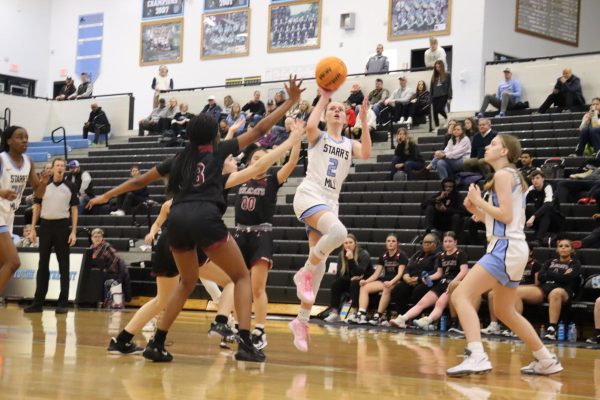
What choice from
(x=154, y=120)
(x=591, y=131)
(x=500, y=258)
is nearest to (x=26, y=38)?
(x=154, y=120)

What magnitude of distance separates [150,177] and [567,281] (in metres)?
7.12

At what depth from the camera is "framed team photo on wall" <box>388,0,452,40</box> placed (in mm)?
24266

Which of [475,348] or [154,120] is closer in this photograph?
[475,348]

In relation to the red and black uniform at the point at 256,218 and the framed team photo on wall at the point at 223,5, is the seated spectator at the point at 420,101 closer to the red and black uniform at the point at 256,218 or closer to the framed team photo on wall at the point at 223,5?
the framed team photo on wall at the point at 223,5

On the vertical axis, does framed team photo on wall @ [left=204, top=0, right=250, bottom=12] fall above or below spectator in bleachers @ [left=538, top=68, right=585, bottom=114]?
above

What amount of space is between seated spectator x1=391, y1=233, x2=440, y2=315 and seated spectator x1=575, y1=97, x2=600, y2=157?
3.40 m

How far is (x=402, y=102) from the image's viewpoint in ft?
64.7

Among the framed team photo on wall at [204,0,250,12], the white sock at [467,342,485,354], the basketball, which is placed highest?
the framed team photo on wall at [204,0,250,12]

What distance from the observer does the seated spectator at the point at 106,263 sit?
15.6m

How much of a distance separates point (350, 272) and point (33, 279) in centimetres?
567

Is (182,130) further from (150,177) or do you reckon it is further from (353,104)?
(150,177)

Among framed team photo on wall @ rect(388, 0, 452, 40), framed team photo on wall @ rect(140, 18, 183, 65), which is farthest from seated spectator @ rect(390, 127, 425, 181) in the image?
framed team photo on wall @ rect(140, 18, 183, 65)

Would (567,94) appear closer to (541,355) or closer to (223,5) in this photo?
(541,355)

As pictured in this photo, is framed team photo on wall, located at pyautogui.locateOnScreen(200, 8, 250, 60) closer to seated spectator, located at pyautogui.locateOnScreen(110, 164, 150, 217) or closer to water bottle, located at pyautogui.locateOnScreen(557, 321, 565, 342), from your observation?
seated spectator, located at pyautogui.locateOnScreen(110, 164, 150, 217)
